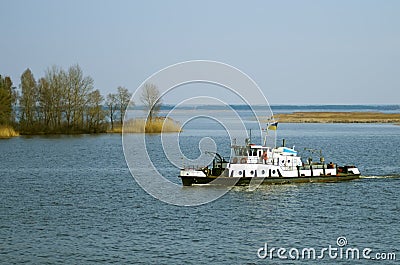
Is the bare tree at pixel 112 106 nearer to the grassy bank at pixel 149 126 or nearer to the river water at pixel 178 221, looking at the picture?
the grassy bank at pixel 149 126

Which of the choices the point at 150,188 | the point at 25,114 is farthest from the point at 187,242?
the point at 25,114

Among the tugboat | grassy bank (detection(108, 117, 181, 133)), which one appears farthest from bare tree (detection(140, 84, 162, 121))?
the tugboat

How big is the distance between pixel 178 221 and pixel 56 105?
83.1 m

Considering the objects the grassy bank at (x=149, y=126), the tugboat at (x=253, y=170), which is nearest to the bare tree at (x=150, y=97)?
the grassy bank at (x=149, y=126)

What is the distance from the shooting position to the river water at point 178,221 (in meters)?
29.9

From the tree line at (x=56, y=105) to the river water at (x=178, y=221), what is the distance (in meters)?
55.9

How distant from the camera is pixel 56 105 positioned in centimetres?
11612

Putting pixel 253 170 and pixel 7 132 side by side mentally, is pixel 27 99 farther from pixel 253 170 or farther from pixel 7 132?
pixel 253 170

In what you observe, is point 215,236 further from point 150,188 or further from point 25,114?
point 25,114

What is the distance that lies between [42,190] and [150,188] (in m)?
7.67

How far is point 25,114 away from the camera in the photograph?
4569 inches

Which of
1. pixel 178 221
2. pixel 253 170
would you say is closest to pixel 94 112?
pixel 253 170

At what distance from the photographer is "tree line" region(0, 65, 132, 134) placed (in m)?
115

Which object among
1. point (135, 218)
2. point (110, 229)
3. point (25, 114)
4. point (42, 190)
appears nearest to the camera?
point (110, 229)
